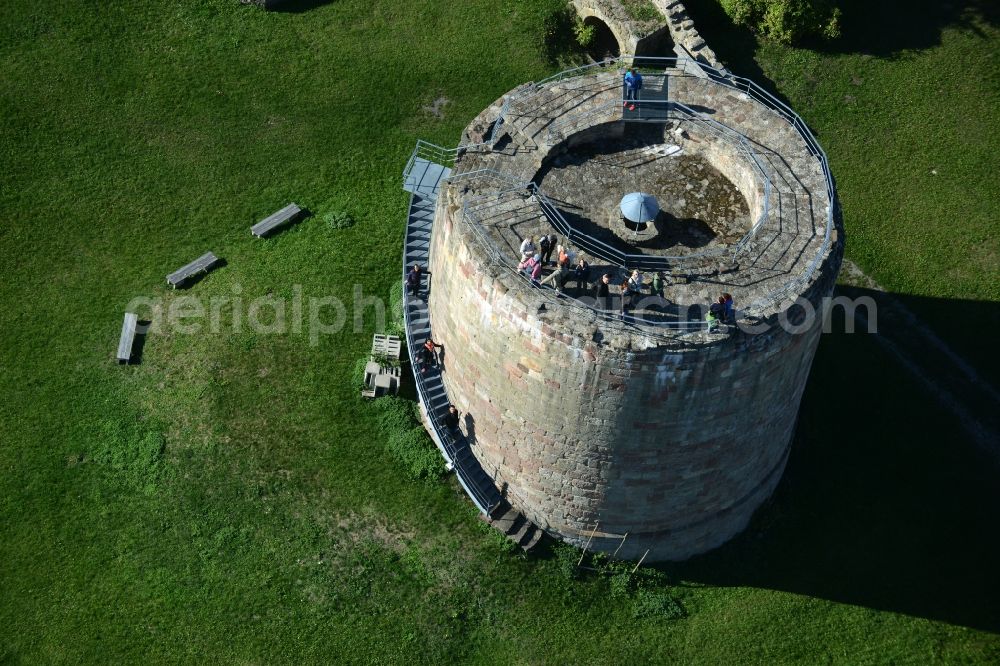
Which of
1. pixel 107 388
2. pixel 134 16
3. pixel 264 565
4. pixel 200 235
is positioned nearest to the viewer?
pixel 264 565

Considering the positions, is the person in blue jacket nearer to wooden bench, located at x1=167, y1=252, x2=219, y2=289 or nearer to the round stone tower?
the round stone tower

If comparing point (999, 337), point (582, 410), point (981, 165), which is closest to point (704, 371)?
point (582, 410)

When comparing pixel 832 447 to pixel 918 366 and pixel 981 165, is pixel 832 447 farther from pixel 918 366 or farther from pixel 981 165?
pixel 981 165

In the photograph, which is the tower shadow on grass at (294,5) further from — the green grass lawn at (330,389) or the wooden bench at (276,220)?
the wooden bench at (276,220)

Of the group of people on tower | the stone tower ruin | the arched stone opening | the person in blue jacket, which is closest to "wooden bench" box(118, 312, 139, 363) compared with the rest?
the stone tower ruin

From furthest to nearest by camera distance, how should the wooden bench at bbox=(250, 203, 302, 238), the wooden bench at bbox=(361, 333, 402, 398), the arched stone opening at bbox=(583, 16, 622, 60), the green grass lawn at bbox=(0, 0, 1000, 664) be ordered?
the arched stone opening at bbox=(583, 16, 622, 60), the wooden bench at bbox=(250, 203, 302, 238), the wooden bench at bbox=(361, 333, 402, 398), the green grass lawn at bbox=(0, 0, 1000, 664)

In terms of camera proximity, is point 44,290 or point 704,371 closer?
point 704,371

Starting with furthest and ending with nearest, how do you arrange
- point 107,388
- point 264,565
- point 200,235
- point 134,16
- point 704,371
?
point 134,16 → point 200,235 → point 107,388 → point 264,565 → point 704,371
